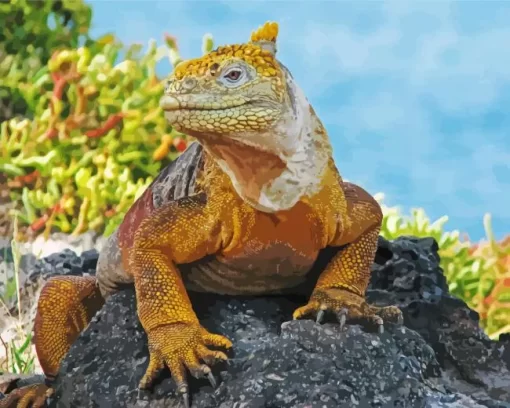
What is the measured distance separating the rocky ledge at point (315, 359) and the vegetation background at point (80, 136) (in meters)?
2.96

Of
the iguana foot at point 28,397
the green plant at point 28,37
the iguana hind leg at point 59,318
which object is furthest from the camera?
the green plant at point 28,37

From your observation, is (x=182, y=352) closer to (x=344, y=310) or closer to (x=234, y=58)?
(x=344, y=310)

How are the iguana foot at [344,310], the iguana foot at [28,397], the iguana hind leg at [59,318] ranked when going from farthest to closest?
the iguana hind leg at [59,318] → the iguana foot at [28,397] → the iguana foot at [344,310]

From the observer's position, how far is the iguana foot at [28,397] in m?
3.20

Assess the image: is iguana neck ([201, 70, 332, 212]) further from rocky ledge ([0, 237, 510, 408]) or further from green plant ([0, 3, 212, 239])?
green plant ([0, 3, 212, 239])

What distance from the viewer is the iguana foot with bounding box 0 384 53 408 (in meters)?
3.20

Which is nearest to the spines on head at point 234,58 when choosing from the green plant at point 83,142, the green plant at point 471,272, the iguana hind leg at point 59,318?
the iguana hind leg at point 59,318

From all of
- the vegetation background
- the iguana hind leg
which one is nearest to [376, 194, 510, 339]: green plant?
the vegetation background

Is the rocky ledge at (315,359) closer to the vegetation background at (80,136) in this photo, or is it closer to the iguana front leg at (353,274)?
the iguana front leg at (353,274)

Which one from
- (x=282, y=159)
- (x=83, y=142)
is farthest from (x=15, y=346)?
(x=282, y=159)

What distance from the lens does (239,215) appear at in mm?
2656

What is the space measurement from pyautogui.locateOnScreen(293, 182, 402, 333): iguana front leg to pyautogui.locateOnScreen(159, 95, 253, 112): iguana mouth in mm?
677

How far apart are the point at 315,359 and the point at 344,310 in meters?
0.25

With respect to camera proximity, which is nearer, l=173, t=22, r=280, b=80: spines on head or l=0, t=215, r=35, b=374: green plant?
→ l=173, t=22, r=280, b=80: spines on head
